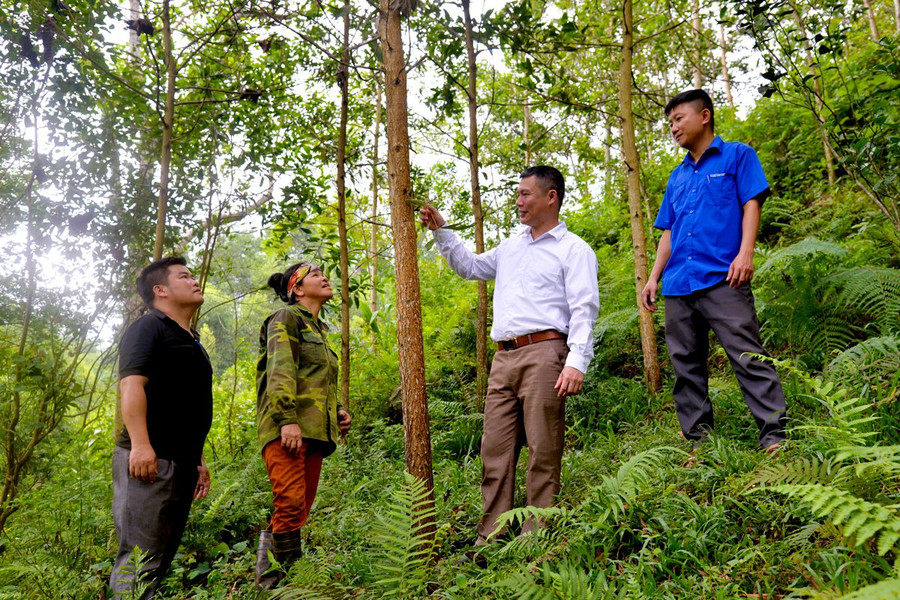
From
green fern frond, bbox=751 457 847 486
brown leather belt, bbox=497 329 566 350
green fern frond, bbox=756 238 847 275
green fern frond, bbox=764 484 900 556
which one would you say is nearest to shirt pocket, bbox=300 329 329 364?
brown leather belt, bbox=497 329 566 350

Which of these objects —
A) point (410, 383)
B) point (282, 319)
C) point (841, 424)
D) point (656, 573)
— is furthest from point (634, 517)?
point (282, 319)

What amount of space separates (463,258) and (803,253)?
3.00 meters

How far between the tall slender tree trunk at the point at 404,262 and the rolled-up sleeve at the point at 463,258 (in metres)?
0.34

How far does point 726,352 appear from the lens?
11.3 ft

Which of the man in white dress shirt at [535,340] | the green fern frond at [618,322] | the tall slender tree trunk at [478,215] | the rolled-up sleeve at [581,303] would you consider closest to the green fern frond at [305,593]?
the man in white dress shirt at [535,340]

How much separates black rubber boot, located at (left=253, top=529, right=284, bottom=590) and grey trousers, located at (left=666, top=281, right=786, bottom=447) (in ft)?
9.19

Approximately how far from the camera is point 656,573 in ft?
8.45

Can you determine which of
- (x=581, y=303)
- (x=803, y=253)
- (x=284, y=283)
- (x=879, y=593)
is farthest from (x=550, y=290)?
(x=803, y=253)

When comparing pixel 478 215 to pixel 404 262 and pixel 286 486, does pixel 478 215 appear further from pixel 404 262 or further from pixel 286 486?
pixel 286 486

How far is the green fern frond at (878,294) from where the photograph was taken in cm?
431

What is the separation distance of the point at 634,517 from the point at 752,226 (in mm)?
1909

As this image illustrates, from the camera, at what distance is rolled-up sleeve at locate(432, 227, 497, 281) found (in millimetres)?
3869

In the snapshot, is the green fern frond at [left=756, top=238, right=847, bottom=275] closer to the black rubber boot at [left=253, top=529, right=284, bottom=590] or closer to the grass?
the grass

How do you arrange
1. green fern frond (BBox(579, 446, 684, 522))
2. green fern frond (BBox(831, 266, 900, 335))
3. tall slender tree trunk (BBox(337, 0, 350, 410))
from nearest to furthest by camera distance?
green fern frond (BBox(579, 446, 684, 522)) < green fern frond (BBox(831, 266, 900, 335)) < tall slender tree trunk (BBox(337, 0, 350, 410))
